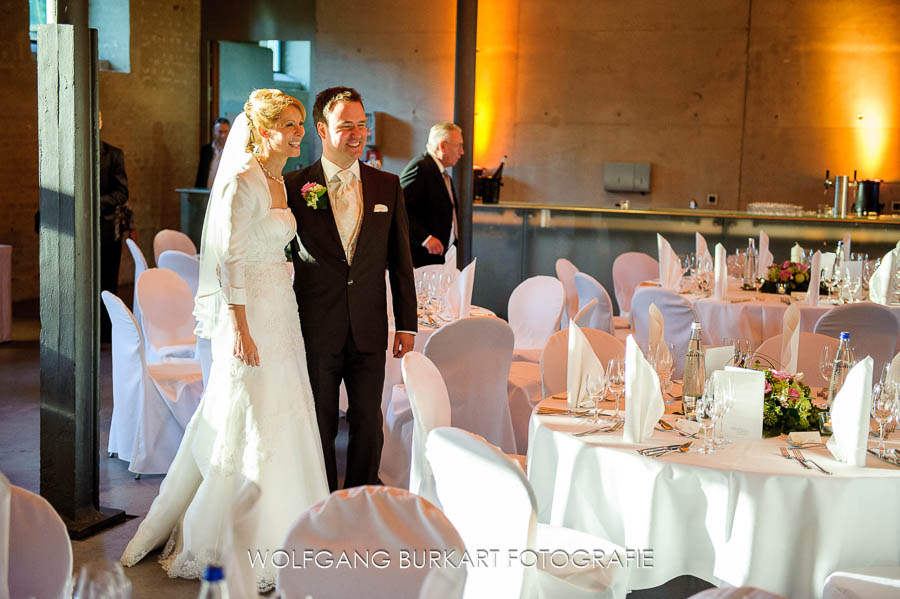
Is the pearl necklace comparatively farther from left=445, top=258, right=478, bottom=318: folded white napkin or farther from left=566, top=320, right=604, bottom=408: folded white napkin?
left=445, top=258, right=478, bottom=318: folded white napkin

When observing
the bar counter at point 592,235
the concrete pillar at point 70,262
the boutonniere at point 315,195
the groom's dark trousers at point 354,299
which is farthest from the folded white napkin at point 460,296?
the bar counter at point 592,235

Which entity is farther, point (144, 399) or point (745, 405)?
point (144, 399)

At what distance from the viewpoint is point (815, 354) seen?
455cm

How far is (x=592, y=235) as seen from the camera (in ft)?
31.6

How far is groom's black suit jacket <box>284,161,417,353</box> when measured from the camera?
3.95 metres

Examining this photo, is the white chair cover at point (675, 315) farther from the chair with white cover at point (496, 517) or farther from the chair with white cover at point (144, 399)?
the chair with white cover at point (496, 517)

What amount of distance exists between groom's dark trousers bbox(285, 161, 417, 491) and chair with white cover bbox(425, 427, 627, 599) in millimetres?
1329

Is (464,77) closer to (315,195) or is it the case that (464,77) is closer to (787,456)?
(315,195)

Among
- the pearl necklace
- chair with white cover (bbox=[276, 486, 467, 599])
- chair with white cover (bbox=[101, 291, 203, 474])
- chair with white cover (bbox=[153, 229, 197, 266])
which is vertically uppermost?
the pearl necklace

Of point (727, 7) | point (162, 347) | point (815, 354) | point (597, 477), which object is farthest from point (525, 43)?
point (597, 477)

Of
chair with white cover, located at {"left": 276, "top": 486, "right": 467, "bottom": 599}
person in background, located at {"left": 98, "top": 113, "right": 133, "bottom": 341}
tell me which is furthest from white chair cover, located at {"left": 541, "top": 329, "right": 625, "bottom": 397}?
person in background, located at {"left": 98, "top": 113, "right": 133, "bottom": 341}

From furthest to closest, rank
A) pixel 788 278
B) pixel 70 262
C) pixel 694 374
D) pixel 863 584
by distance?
pixel 788 278 → pixel 70 262 → pixel 694 374 → pixel 863 584

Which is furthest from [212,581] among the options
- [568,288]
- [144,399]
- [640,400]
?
[568,288]

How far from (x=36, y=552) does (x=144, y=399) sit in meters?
2.97
